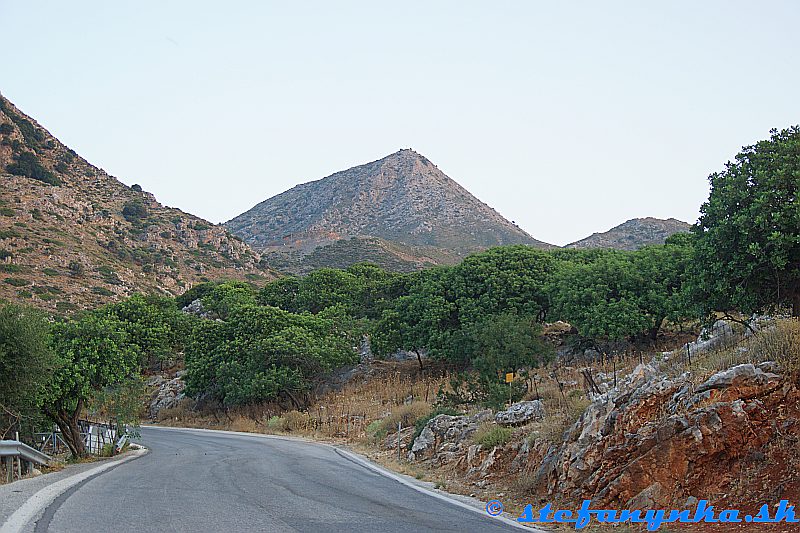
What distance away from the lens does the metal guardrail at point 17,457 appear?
14531 millimetres

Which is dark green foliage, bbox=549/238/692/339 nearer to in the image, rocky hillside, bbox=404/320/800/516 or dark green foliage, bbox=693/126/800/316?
dark green foliage, bbox=693/126/800/316

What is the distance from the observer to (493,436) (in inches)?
525

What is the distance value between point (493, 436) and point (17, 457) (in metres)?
10.8

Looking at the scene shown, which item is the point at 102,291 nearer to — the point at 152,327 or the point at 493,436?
the point at 152,327

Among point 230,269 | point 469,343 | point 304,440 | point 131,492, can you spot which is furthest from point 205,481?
point 230,269

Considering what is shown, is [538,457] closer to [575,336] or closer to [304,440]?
[304,440]

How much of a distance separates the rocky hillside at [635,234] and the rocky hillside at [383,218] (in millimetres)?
15087

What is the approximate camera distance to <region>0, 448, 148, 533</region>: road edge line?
27.4ft

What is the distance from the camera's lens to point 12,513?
9.25 metres

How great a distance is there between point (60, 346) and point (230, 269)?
7067 centimetres

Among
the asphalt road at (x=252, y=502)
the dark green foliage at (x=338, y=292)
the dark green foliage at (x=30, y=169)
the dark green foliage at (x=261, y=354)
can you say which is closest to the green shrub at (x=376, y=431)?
the asphalt road at (x=252, y=502)

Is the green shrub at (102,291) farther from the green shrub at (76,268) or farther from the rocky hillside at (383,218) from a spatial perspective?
the rocky hillside at (383,218)

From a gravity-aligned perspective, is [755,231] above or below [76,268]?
below

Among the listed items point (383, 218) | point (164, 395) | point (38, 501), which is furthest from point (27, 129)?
point (38, 501)
